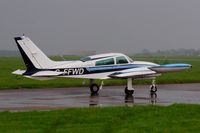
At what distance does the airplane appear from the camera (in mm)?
23609

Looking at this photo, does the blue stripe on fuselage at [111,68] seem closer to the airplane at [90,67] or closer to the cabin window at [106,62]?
the airplane at [90,67]

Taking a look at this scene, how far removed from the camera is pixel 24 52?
23.9 meters

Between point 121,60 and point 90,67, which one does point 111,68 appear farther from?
point 90,67

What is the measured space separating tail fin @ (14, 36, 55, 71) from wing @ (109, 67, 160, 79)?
151 inches

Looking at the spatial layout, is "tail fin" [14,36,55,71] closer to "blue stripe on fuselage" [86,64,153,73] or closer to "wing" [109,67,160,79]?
"blue stripe on fuselage" [86,64,153,73]

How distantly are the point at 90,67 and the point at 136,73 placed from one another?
2.72 meters

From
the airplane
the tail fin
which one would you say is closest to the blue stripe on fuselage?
the airplane

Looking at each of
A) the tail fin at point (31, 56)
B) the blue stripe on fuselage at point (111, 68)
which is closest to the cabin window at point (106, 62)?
the blue stripe on fuselage at point (111, 68)

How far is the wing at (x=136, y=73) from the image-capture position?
23.5 meters

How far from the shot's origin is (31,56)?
23.9 meters

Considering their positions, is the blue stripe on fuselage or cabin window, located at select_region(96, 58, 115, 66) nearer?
the blue stripe on fuselage

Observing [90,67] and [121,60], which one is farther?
[121,60]

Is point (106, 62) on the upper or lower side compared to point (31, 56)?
lower

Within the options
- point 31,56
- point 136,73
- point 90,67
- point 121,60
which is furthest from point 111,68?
point 31,56
